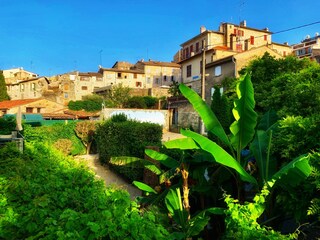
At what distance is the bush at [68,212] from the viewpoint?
2.97m

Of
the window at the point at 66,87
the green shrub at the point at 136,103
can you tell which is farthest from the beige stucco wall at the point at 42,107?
the window at the point at 66,87

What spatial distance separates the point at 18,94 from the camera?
67875 mm

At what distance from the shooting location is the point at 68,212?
10.6ft

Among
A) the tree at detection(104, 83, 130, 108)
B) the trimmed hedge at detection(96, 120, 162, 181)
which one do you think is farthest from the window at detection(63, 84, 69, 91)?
the trimmed hedge at detection(96, 120, 162, 181)

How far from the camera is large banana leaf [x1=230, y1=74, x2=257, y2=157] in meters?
5.74

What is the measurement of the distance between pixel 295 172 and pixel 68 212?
3704mm

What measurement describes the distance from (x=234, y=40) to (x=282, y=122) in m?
41.5

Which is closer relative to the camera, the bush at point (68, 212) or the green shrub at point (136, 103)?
the bush at point (68, 212)

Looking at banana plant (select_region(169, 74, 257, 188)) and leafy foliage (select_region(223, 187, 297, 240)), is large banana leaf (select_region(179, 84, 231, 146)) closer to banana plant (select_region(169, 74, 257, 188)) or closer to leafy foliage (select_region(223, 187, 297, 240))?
banana plant (select_region(169, 74, 257, 188))

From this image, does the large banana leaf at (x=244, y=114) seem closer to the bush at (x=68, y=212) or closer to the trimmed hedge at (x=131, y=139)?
the bush at (x=68, y=212)

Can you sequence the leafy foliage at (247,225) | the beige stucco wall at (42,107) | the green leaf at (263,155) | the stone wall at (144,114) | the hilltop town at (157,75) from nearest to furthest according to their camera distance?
the leafy foliage at (247,225) → the green leaf at (263,155) → the stone wall at (144,114) → the hilltop town at (157,75) → the beige stucco wall at (42,107)

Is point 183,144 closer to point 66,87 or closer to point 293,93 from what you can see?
point 293,93

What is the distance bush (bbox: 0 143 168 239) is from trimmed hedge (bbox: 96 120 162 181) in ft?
25.8

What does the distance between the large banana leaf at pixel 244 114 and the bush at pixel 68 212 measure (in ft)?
9.57
